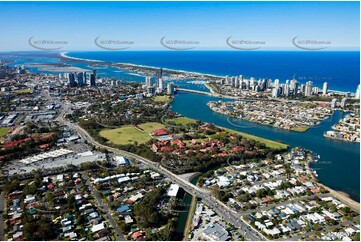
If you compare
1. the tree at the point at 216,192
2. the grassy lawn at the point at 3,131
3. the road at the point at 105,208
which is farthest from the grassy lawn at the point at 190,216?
the grassy lawn at the point at 3,131

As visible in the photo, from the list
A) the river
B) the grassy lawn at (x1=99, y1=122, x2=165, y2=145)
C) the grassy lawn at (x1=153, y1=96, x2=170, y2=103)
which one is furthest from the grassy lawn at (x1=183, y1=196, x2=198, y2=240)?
the grassy lawn at (x1=153, y1=96, x2=170, y2=103)

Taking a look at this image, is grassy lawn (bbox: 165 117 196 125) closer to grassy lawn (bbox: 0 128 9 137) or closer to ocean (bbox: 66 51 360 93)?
grassy lawn (bbox: 0 128 9 137)

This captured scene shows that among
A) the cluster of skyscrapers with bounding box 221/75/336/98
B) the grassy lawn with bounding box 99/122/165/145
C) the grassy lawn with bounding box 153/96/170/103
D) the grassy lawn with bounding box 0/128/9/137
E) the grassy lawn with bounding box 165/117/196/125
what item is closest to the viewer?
the grassy lawn with bounding box 99/122/165/145

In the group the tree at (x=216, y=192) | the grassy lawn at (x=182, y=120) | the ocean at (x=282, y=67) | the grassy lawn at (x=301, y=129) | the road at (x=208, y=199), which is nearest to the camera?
the road at (x=208, y=199)

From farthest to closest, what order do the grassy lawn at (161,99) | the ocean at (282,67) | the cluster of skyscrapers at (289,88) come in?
the ocean at (282,67) → the cluster of skyscrapers at (289,88) → the grassy lawn at (161,99)

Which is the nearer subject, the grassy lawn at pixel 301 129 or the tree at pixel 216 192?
the tree at pixel 216 192

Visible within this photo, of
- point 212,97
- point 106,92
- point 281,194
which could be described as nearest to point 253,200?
point 281,194

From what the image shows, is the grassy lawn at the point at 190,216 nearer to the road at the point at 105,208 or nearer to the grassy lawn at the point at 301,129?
the road at the point at 105,208
